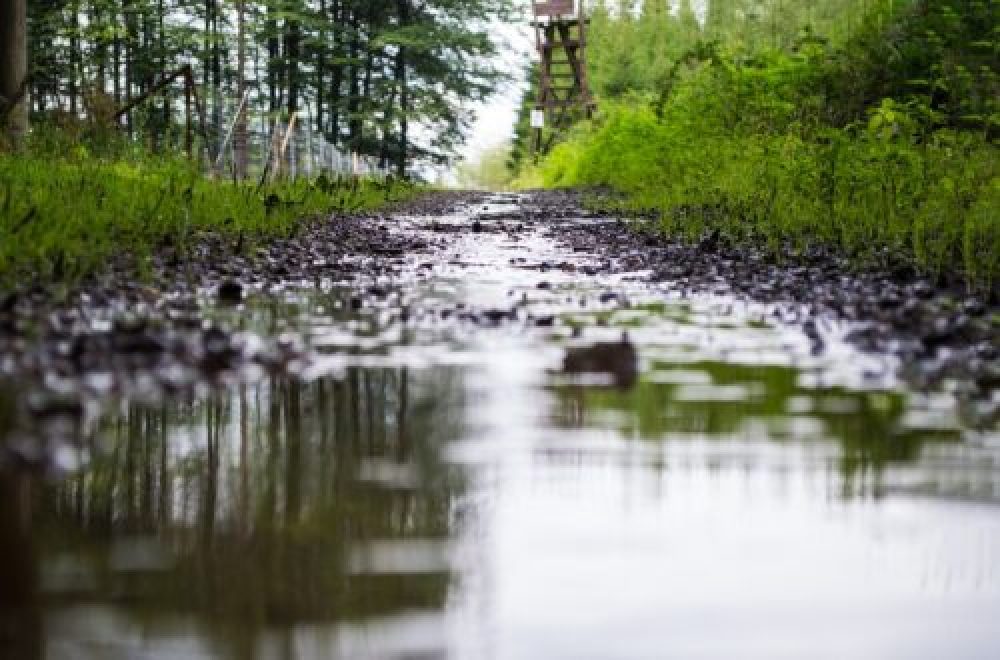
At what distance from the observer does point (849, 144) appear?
759 cm

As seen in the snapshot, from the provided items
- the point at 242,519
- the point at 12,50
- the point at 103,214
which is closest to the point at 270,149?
the point at 12,50

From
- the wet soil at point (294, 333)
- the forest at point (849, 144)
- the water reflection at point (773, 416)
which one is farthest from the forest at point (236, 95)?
the water reflection at point (773, 416)

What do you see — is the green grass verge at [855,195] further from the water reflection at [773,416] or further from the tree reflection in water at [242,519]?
the tree reflection in water at [242,519]

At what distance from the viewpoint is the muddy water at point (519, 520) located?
1.32m

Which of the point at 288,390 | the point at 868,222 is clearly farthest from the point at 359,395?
the point at 868,222

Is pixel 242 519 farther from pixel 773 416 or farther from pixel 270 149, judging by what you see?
pixel 270 149

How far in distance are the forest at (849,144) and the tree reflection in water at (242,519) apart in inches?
126

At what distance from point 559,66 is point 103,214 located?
39.0 metres

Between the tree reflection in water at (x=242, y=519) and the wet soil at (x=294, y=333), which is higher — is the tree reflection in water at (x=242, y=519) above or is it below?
below

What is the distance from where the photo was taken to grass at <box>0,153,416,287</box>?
14.3ft

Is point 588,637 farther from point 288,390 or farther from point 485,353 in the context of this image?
point 485,353

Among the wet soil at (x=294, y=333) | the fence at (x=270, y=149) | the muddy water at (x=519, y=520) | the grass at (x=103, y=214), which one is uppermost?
the fence at (x=270, y=149)

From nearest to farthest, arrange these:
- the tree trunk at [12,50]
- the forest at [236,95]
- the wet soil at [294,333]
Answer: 1. the wet soil at [294,333]
2. the forest at [236,95]
3. the tree trunk at [12,50]

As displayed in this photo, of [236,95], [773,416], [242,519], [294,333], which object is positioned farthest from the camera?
[236,95]
